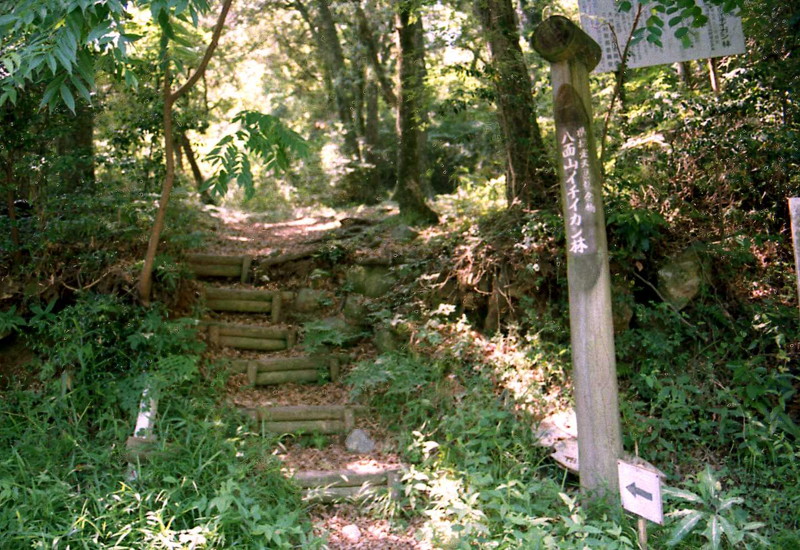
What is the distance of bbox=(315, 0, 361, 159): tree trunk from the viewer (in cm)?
1530

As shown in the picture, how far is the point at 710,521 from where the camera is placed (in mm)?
4078

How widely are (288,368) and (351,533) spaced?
2755 mm

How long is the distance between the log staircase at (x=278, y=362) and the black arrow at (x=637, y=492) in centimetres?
215

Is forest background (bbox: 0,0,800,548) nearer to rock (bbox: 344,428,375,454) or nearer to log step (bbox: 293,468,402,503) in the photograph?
log step (bbox: 293,468,402,503)

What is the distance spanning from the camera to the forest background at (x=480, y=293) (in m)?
4.75

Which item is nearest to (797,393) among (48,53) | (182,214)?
(48,53)

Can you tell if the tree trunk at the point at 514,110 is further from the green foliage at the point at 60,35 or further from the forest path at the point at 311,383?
the green foliage at the point at 60,35

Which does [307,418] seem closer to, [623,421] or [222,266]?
[623,421]

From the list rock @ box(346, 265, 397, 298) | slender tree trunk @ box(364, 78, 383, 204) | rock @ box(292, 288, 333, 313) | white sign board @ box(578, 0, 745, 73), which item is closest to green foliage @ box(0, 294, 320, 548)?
rock @ box(292, 288, 333, 313)

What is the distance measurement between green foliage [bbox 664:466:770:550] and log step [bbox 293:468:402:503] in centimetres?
232

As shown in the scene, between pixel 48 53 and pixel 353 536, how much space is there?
3985mm

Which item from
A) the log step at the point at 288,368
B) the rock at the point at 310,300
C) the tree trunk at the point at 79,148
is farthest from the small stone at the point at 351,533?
the tree trunk at the point at 79,148

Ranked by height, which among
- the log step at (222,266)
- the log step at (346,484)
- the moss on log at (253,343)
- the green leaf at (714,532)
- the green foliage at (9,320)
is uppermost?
the log step at (222,266)

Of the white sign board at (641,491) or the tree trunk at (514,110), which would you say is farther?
the tree trunk at (514,110)
